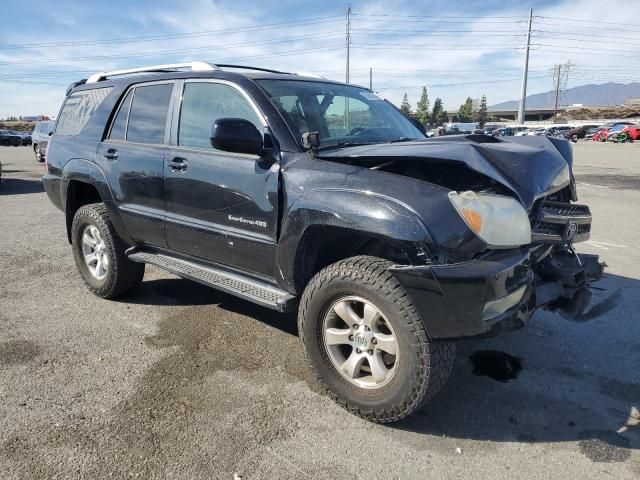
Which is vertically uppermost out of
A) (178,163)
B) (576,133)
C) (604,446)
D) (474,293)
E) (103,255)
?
(178,163)

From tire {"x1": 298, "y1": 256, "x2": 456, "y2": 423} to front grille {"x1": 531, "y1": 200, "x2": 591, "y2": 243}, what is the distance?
2.79 feet

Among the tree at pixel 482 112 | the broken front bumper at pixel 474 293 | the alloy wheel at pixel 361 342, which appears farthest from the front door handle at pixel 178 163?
the tree at pixel 482 112

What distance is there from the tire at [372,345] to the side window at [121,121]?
7.93 feet

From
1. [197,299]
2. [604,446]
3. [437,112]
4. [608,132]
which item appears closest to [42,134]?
[197,299]

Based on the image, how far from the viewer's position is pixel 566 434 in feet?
8.94

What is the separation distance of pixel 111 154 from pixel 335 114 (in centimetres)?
196

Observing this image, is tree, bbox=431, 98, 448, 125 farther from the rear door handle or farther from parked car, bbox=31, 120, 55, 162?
the rear door handle

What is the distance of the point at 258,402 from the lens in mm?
3029

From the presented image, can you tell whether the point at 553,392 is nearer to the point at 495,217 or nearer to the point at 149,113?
the point at 495,217

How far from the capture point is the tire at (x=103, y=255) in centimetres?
449

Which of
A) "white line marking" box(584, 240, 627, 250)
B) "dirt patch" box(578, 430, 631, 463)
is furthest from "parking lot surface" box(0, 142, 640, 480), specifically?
"white line marking" box(584, 240, 627, 250)

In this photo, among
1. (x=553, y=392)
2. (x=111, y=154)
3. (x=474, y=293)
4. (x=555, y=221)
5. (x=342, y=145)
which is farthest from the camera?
(x=111, y=154)

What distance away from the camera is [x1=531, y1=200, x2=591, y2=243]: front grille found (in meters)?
2.90

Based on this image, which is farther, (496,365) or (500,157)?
(496,365)
